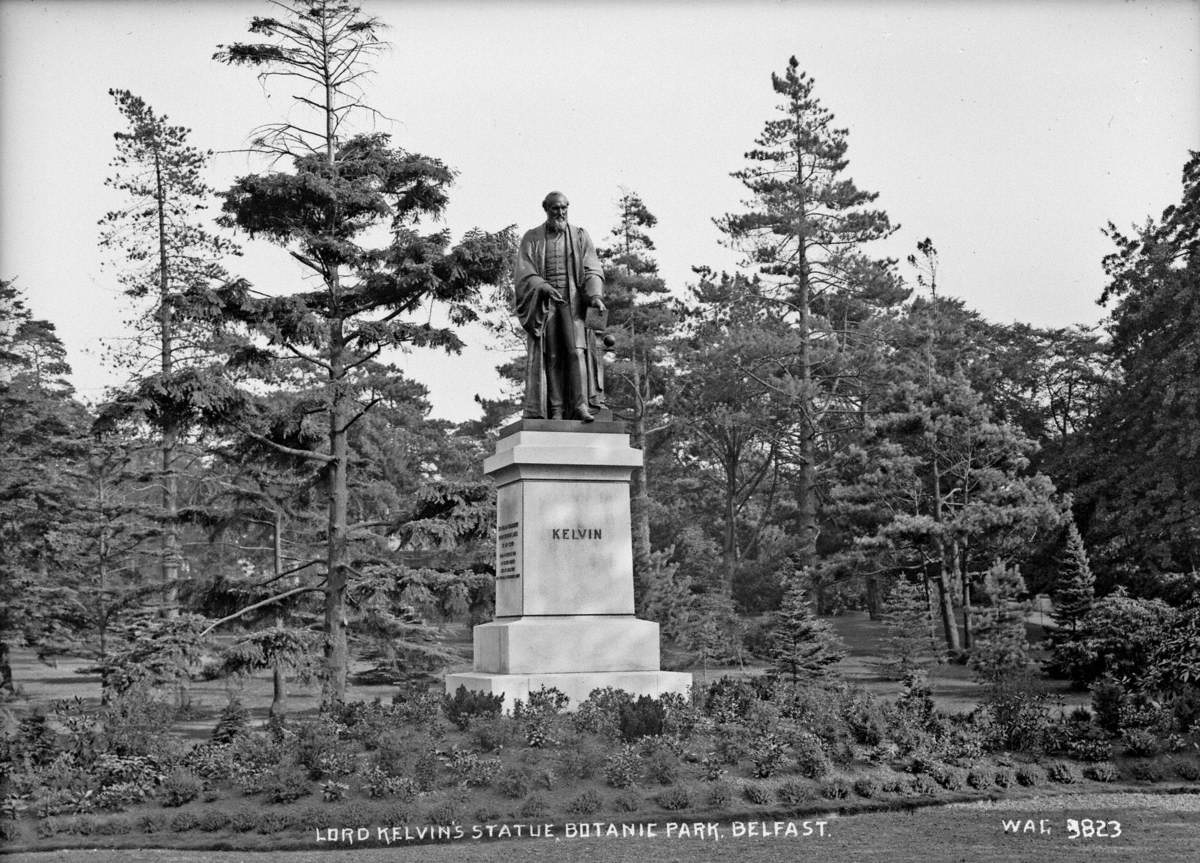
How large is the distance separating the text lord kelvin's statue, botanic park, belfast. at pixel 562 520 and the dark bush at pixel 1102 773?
4.67 m

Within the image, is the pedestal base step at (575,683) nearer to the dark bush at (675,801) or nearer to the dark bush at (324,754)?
the dark bush at (324,754)

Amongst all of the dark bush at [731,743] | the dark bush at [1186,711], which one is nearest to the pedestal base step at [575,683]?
the dark bush at [731,743]

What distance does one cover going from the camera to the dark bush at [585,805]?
428 inches

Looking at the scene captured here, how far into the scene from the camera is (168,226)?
104 ft

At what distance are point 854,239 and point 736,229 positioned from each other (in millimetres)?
4191

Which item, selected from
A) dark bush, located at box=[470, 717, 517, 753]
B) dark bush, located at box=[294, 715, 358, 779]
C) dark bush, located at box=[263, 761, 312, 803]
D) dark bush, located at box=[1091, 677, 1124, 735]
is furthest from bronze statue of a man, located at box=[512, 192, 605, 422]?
dark bush, located at box=[1091, 677, 1124, 735]

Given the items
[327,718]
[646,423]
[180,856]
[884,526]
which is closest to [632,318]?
[646,423]

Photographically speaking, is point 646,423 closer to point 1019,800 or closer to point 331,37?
point 331,37

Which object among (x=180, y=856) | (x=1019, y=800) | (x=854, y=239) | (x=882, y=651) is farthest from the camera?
(x=854, y=239)

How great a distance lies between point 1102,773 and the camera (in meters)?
12.8

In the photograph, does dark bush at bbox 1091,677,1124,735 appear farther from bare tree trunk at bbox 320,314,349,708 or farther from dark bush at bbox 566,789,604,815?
bare tree trunk at bbox 320,314,349,708

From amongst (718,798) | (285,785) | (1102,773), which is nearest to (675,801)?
(718,798)

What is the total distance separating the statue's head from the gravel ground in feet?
27.3

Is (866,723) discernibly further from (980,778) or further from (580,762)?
(580,762)
